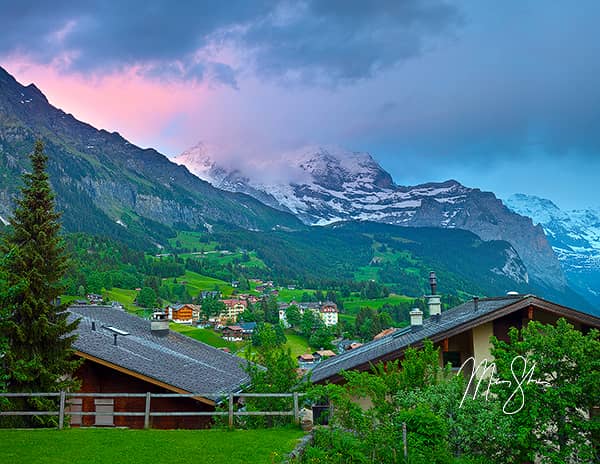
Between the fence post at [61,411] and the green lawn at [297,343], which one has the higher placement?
the green lawn at [297,343]

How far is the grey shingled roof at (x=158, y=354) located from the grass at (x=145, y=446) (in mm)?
2754

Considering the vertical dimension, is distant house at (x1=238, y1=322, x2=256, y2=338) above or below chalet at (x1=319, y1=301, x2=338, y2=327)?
below

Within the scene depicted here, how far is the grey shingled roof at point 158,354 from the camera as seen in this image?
70.7 ft

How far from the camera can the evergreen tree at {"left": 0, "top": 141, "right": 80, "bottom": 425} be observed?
18.2m

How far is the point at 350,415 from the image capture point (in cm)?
1373

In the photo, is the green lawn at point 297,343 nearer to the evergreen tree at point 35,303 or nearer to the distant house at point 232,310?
the distant house at point 232,310

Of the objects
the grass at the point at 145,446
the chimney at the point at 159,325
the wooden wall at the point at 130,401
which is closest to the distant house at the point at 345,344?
the chimney at the point at 159,325

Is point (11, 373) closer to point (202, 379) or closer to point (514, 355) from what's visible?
point (202, 379)

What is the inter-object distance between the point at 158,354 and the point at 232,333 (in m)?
129

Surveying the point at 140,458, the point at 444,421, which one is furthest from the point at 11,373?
the point at 444,421

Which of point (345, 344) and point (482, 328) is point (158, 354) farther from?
point (345, 344)

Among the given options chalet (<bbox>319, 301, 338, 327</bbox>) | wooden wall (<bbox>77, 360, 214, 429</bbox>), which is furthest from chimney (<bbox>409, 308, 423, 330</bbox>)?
chalet (<bbox>319, 301, 338, 327</bbox>)

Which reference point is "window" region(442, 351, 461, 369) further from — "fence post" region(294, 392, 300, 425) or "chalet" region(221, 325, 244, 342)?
"chalet" region(221, 325, 244, 342)

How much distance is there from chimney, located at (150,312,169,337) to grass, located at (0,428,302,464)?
51.0ft
